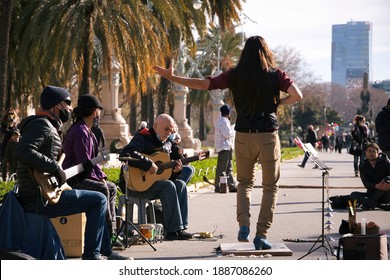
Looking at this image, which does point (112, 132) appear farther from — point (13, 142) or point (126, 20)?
point (13, 142)

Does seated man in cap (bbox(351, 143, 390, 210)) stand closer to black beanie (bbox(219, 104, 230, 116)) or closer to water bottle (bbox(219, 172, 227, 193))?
black beanie (bbox(219, 104, 230, 116))

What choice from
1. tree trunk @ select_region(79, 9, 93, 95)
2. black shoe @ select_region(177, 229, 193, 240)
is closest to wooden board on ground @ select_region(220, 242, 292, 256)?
black shoe @ select_region(177, 229, 193, 240)

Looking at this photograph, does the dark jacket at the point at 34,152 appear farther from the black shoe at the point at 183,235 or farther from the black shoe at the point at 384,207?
the black shoe at the point at 384,207

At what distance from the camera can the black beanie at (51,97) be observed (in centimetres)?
842

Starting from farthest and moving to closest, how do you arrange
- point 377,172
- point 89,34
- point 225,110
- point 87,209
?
point 89,34 → point 225,110 → point 377,172 → point 87,209

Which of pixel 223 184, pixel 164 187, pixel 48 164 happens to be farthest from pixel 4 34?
pixel 48 164

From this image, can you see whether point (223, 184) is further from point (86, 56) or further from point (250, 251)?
point (250, 251)

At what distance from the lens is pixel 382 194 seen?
15430 millimetres

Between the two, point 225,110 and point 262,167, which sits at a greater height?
point 225,110

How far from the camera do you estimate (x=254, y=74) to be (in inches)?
374

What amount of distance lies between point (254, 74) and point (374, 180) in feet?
21.5

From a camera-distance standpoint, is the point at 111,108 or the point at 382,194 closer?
the point at 382,194
